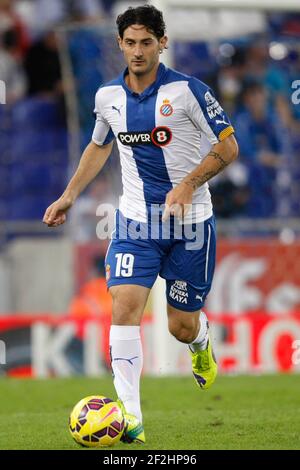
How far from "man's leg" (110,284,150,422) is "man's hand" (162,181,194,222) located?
0.60 m

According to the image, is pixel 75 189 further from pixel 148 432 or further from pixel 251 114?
pixel 251 114

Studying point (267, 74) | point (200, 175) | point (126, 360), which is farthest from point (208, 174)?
point (267, 74)

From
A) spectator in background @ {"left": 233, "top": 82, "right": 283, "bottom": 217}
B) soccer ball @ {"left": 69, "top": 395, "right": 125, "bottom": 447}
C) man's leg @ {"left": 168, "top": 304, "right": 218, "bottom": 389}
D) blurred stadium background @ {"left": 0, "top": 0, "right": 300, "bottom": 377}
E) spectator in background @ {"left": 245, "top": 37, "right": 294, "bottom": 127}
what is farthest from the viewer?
spectator in background @ {"left": 245, "top": 37, "right": 294, "bottom": 127}

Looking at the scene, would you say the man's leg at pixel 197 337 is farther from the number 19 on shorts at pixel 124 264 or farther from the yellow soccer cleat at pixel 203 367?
the number 19 on shorts at pixel 124 264

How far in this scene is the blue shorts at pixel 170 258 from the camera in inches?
253

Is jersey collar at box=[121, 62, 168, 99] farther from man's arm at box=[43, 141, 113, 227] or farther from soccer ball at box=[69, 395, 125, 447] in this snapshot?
soccer ball at box=[69, 395, 125, 447]

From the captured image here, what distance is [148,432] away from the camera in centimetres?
662

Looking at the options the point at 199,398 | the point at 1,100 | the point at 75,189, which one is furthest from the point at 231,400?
the point at 1,100

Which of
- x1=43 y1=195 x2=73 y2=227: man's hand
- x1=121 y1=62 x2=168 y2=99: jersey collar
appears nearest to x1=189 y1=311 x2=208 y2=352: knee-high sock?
x1=43 y1=195 x2=73 y2=227: man's hand

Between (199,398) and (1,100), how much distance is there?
15.4ft

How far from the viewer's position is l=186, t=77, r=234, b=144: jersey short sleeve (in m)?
6.37

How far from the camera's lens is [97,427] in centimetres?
589

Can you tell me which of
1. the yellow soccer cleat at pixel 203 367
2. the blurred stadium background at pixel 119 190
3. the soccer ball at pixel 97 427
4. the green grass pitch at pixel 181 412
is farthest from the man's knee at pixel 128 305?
the blurred stadium background at pixel 119 190

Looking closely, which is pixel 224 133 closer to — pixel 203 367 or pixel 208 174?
pixel 208 174
